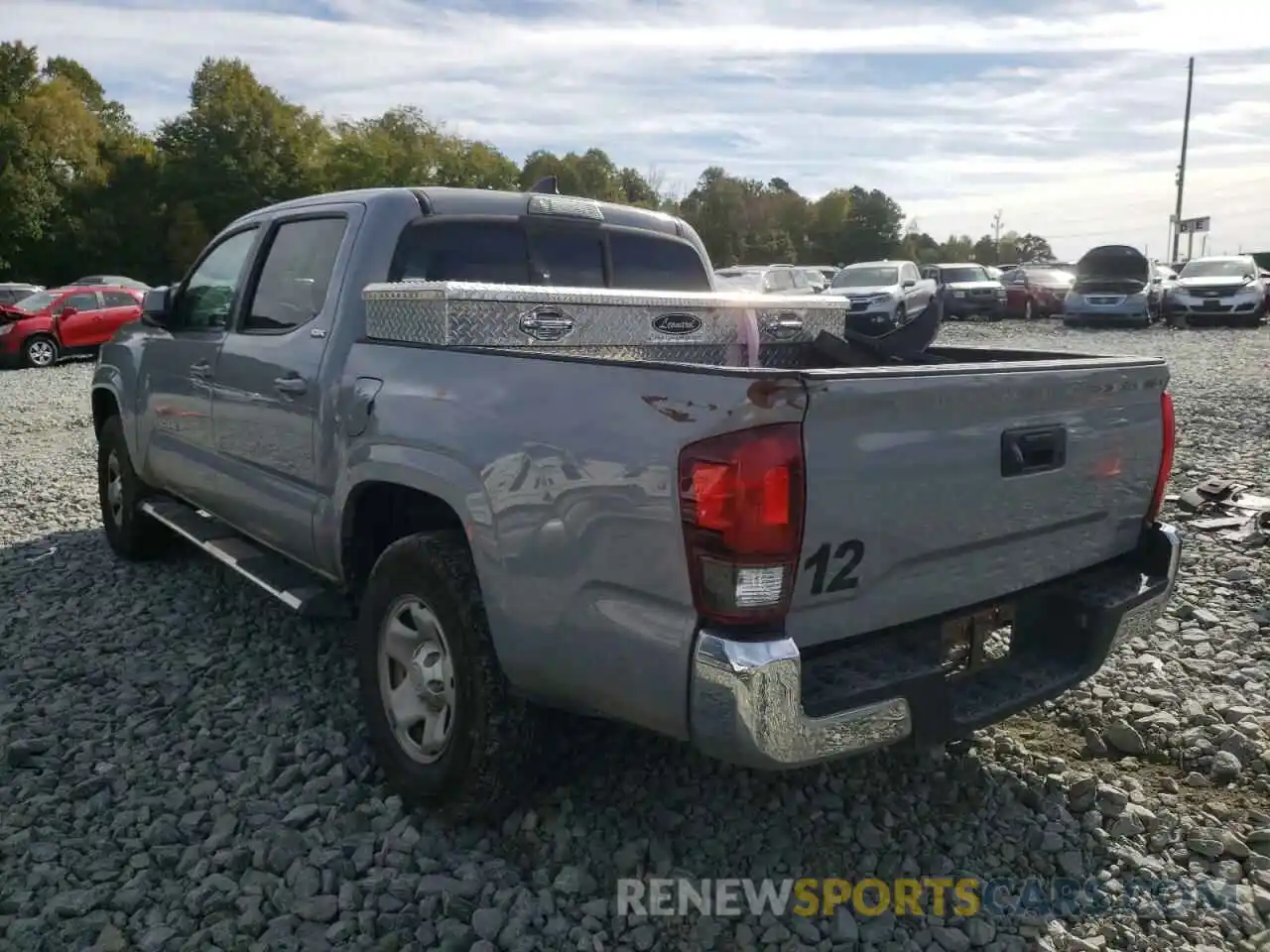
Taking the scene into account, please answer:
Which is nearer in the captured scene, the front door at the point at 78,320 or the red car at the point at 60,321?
the red car at the point at 60,321

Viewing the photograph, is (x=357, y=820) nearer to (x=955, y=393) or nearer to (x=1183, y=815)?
(x=955, y=393)

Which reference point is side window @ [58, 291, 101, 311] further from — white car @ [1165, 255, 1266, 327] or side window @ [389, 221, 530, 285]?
white car @ [1165, 255, 1266, 327]

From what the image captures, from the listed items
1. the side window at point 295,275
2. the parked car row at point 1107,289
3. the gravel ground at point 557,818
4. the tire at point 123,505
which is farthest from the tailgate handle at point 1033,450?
the parked car row at point 1107,289

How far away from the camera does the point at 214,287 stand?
4.84 meters

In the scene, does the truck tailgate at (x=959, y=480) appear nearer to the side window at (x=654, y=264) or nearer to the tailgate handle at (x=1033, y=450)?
the tailgate handle at (x=1033, y=450)

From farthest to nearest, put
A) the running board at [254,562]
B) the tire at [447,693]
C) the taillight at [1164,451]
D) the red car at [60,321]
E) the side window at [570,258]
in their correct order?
the red car at [60,321] < the side window at [570,258] < the running board at [254,562] < the taillight at [1164,451] < the tire at [447,693]

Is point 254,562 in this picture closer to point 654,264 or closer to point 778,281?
point 654,264

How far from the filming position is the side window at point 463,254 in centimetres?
379

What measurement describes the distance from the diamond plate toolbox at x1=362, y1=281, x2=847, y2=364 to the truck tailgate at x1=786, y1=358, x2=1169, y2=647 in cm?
139

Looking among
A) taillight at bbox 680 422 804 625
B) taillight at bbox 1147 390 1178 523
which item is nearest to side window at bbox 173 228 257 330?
taillight at bbox 680 422 804 625

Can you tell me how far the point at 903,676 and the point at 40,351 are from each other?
20.2 metres

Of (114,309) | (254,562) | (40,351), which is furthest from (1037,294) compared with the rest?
(254,562)

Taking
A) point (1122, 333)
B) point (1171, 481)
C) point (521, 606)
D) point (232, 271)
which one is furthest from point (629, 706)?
point (1122, 333)

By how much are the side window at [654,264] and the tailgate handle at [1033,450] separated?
2.15 m
